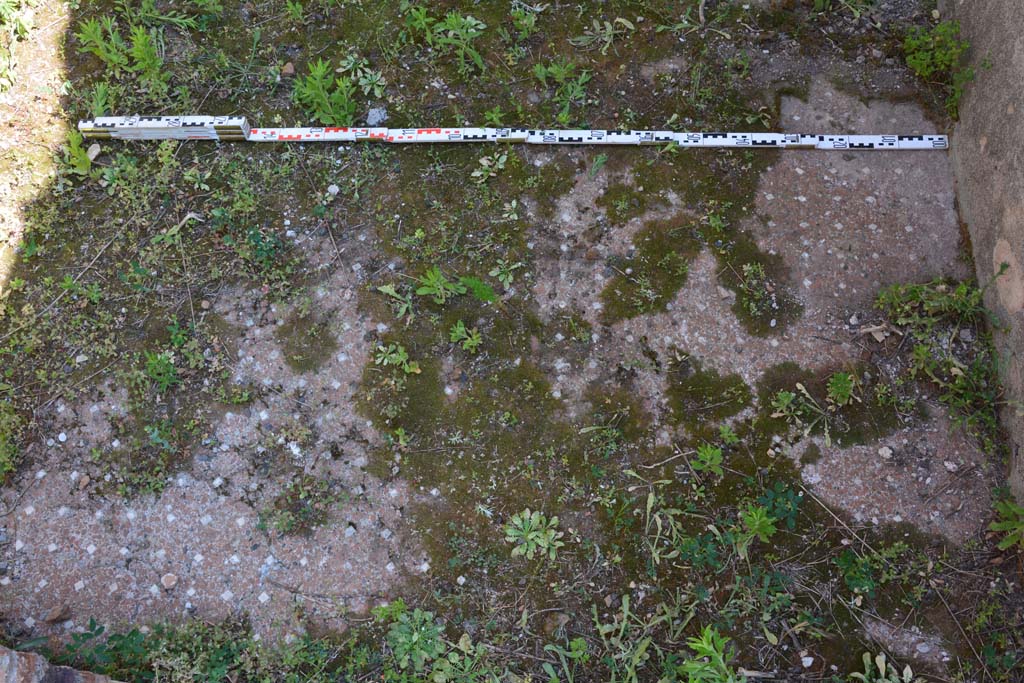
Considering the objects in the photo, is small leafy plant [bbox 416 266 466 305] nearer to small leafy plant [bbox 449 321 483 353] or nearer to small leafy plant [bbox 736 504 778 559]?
small leafy plant [bbox 449 321 483 353]

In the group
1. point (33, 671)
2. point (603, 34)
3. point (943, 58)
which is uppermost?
point (943, 58)

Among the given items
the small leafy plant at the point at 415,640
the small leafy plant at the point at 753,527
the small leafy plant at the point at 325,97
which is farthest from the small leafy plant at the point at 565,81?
the small leafy plant at the point at 415,640

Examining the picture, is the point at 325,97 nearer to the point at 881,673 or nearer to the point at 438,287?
the point at 438,287

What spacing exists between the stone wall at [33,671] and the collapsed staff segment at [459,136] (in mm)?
4054

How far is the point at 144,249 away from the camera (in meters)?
5.62

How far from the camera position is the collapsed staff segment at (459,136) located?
568 cm

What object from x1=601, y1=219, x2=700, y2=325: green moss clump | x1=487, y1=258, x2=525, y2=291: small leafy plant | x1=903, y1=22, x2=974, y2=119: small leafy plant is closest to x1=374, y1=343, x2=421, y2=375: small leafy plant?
x1=487, y1=258, x2=525, y2=291: small leafy plant

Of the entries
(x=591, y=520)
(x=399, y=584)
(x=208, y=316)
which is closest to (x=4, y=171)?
(x=208, y=316)

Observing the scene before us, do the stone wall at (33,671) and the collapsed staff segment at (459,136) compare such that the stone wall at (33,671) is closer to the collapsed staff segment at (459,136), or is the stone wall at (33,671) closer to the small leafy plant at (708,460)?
the collapsed staff segment at (459,136)

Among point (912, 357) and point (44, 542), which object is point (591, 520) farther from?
point (44, 542)

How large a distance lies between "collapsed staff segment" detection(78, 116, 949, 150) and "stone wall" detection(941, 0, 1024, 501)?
1.28 feet

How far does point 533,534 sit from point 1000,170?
14.3 feet

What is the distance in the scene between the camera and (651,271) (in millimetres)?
5434

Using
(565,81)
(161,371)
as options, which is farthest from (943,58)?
(161,371)
